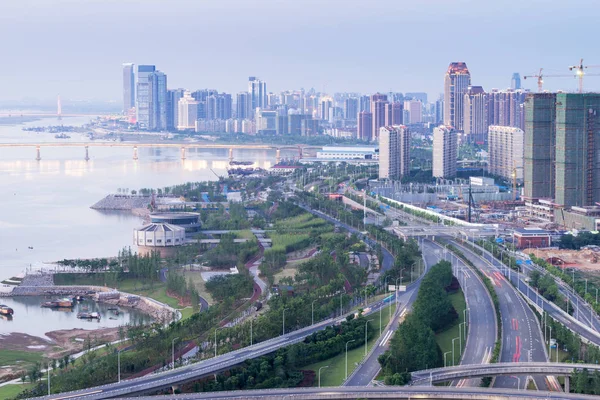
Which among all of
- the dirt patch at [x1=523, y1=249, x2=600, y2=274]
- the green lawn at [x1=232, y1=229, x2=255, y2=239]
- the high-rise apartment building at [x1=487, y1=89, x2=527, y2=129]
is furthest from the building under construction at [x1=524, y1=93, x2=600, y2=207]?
the high-rise apartment building at [x1=487, y1=89, x2=527, y2=129]

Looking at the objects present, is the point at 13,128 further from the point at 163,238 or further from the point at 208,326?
the point at 208,326

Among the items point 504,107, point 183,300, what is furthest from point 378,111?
point 183,300

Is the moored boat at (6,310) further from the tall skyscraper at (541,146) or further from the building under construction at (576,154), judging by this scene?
the tall skyscraper at (541,146)

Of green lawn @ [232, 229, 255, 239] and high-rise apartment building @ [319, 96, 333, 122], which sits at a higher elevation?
high-rise apartment building @ [319, 96, 333, 122]

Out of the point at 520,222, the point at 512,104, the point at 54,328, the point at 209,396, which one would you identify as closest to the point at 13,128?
the point at 512,104

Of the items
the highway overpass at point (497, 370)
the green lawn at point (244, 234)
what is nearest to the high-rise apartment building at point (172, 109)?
the green lawn at point (244, 234)

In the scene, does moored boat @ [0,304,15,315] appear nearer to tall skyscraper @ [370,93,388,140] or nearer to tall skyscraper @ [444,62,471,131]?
tall skyscraper @ [444,62,471,131]

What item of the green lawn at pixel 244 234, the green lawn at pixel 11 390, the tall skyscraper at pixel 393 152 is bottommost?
the green lawn at pixel 11 390

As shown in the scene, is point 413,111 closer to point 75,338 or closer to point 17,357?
point 75,338
